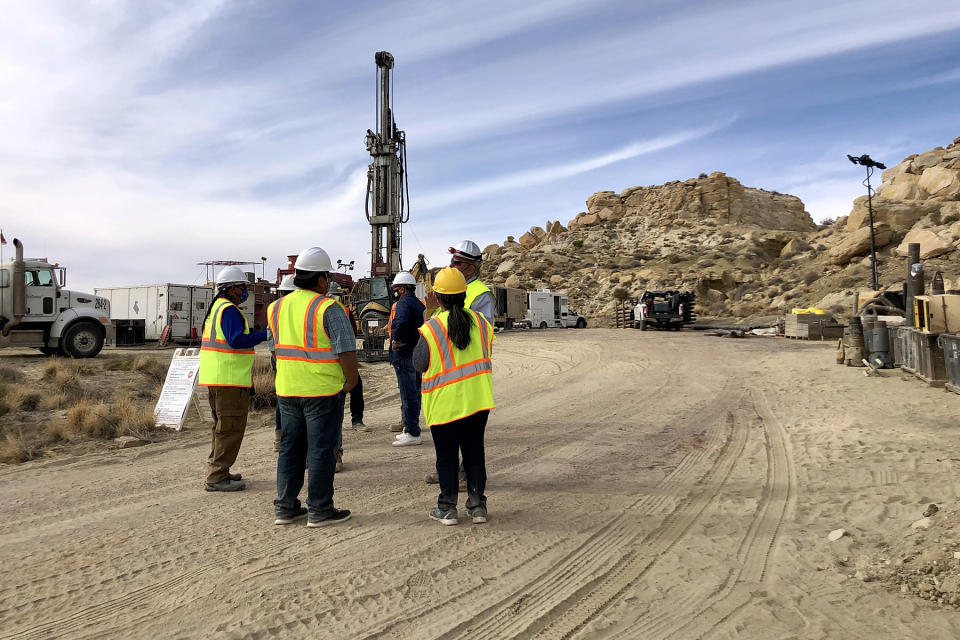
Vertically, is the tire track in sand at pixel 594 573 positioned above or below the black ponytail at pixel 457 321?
below

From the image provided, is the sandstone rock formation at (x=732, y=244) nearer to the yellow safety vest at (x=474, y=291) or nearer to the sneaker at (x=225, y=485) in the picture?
the yellow safety vest at (x=474, y=291)

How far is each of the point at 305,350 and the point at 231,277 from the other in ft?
5.10

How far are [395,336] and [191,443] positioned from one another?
10.7 feet

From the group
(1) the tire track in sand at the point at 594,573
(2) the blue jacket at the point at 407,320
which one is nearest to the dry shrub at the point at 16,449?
(2) the blue jacket at the point at 407,320

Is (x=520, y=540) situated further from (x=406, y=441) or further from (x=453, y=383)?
(x=406, y=441)

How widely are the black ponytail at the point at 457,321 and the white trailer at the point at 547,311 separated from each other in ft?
119

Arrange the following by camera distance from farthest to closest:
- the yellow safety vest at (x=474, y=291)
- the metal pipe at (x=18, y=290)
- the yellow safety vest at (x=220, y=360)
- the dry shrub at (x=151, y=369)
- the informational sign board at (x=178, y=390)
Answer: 1. the metal pipe at (x=18, y=290)
2. the dry shrub at (x=151, y=369)
3. the informational sign board at (x=178, y=390)
4. the yellow safety vest at (x=220, y=360)
5. the yellow safety vest at (x=474, y=291)

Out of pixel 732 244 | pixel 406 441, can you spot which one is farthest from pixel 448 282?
pixel 732 244

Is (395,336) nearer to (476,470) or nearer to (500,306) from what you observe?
(476,470)

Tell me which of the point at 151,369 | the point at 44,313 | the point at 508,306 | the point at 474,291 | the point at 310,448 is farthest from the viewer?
the point at 508,306

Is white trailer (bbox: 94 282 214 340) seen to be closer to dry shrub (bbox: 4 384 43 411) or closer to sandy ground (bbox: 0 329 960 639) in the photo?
dry shrub (bbox: 4 384 43 411)

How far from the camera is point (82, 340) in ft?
56.7

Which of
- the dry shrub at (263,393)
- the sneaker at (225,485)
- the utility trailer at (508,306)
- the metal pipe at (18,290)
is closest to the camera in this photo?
the sneaker at (225,485)

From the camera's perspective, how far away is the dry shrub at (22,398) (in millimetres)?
9930
